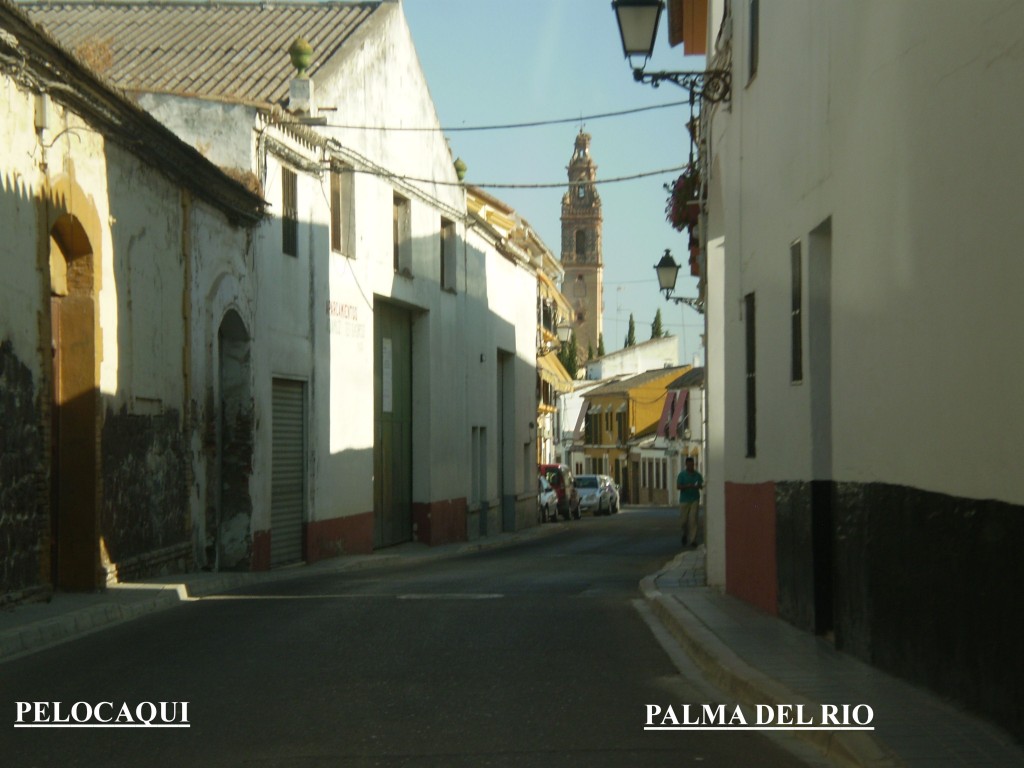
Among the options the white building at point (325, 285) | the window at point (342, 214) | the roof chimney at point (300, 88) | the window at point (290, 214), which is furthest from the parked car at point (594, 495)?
the roof chimney at point (300, 88)

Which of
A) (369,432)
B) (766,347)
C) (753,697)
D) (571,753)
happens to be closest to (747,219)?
(766,347)

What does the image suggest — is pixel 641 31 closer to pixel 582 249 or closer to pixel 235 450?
pixel 235 450

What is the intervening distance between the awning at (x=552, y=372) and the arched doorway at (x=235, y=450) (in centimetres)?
2901

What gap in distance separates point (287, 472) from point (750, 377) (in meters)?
10.6

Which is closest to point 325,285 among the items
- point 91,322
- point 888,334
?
point 91,322

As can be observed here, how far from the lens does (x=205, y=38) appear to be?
26203 mm

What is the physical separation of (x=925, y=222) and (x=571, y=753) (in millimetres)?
3358

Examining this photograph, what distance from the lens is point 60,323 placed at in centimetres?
1501

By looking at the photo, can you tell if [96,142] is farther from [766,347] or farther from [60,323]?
[766,347]

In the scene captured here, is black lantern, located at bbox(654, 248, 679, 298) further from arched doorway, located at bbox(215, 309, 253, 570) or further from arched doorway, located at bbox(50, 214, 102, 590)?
arched doorway, located at bbox(50, 214, 102, 590)

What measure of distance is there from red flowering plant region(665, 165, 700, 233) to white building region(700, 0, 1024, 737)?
16.4 feet

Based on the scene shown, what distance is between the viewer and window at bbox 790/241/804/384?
1116 cm

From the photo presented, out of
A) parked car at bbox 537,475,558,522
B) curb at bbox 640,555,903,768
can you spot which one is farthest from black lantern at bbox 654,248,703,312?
parked car at bbox 537,475,558,522

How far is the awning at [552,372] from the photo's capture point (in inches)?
2010
